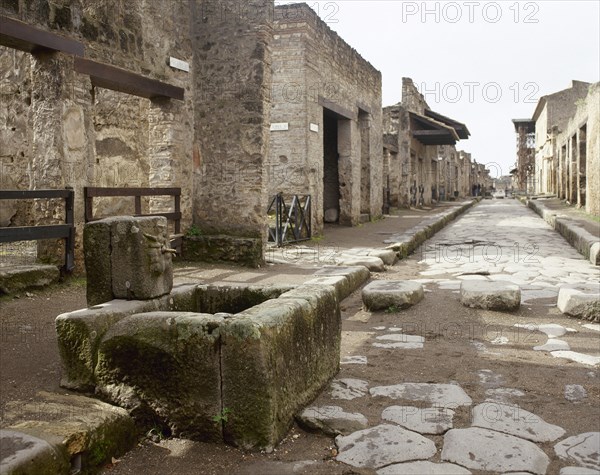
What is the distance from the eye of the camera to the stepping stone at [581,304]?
4.91m

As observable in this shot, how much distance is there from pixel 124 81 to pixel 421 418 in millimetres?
5494

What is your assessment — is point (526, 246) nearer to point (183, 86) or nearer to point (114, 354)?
point (183, 86)

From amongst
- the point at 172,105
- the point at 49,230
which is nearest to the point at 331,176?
the point at 172,105

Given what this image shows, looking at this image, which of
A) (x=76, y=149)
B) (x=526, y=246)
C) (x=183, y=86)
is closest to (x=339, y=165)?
(x=526, y=246)

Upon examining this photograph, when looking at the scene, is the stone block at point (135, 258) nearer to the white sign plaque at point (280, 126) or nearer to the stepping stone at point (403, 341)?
the stepping stone at point (403, 341)

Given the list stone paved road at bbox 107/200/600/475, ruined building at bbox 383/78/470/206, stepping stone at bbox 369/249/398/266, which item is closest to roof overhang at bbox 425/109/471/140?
ruined building at bbox 383/78/470/206

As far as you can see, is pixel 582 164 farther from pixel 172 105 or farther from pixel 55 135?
pixel 55 135

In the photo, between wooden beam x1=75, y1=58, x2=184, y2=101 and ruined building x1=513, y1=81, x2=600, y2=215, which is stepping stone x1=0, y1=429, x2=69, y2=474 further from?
ruined building x1=513, y1=81, x2=600, y2=215

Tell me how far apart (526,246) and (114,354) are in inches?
367

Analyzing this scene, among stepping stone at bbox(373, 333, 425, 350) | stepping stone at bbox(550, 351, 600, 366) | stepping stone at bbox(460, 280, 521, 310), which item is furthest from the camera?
stepping stone at bbox(460, 280, 521, 310)

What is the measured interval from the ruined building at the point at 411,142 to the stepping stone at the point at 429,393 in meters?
18.0

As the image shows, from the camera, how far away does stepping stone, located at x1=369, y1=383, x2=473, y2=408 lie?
121 inches

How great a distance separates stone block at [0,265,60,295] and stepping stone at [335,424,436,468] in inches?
148

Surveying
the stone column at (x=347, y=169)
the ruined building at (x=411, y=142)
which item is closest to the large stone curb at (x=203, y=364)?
the stone column at (x=347, y=169)
